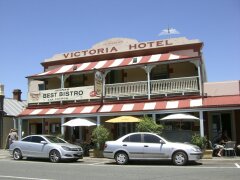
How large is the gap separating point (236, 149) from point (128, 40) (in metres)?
10.6

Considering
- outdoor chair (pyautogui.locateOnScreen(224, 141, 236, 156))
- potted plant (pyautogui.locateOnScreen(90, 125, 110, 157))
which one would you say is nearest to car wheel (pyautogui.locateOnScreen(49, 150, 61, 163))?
potted plant (pyautogui.locateOnScreen(90, 125, 110, 157))

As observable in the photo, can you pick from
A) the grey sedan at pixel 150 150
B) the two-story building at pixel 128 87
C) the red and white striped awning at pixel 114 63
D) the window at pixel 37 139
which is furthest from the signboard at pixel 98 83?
the grey sedan at pixel 150 150

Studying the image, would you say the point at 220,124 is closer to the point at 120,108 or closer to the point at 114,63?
the point at 120,108

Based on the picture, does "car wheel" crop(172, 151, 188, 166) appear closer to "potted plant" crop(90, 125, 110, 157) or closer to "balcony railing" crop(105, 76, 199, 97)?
"potted plant" crop(90, 125, 110, 157)

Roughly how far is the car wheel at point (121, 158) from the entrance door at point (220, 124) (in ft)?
24.6

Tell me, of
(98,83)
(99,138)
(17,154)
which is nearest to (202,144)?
(99,138)

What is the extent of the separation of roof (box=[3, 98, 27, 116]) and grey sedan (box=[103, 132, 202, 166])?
16.4 m

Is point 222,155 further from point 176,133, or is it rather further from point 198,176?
point 198,176

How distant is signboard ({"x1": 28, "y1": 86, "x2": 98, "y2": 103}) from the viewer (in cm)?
2447

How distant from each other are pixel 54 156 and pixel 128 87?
7.32m

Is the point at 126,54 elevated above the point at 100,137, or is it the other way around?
the point at 126,54

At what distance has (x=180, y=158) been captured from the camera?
16.0 meters

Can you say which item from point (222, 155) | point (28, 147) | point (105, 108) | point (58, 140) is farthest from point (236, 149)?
point (28, 147)

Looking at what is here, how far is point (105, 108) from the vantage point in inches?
915
